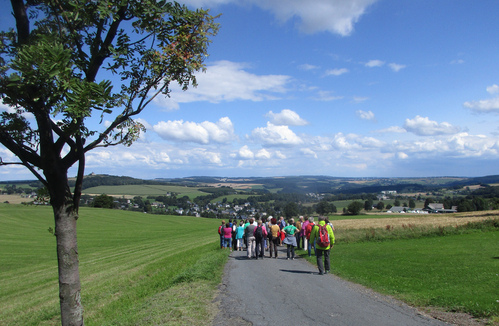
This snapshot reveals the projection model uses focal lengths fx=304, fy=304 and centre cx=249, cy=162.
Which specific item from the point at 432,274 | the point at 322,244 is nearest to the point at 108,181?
the point at 322,244

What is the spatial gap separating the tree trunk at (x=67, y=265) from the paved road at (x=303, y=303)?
2645mm

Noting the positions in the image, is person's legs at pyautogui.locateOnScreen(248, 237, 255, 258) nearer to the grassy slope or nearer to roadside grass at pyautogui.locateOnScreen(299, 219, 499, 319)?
roadside grass at pyautogui.locateOnScreen(299, 219, 499, 319)

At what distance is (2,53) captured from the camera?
4777 millimetres

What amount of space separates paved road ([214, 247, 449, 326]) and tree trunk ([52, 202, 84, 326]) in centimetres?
264

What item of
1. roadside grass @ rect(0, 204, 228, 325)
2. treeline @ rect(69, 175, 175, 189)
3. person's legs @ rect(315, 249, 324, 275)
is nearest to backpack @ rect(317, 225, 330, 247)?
person's legs @ rect(315, 249, 324, 275)

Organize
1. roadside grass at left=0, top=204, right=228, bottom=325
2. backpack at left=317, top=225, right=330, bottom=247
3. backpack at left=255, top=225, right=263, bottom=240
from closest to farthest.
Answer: roadside grass at left=0, top=204, right=228, bottom=325, backpack at left=317, top=225, right=330, bottom=247, backpack at left=255, top=225, right=263, bottom=240

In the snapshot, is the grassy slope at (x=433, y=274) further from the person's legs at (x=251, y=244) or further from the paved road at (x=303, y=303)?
the person's legs at (x=251, y=244)

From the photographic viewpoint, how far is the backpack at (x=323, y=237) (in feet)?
36.4

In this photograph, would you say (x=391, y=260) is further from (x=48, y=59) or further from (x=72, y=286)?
(x=48, y=59)

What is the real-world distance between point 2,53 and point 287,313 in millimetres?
7225

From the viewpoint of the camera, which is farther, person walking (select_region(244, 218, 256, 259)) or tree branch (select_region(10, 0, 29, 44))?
person walking (select_region(244, 218, 256, 259))

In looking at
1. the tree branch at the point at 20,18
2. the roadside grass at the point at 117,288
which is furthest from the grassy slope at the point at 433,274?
the tree branch at the point at 20,18

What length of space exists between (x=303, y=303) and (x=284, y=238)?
8.57m

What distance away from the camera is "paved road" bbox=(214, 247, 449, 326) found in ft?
20.7
